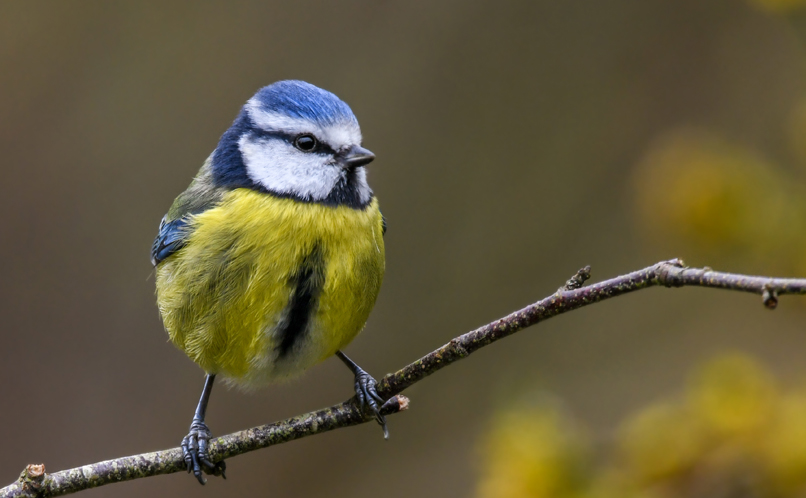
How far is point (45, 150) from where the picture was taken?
4.90m

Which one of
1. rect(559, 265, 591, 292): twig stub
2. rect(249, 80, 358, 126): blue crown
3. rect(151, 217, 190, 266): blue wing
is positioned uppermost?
rect(249, 80, 358, 126): blue crown

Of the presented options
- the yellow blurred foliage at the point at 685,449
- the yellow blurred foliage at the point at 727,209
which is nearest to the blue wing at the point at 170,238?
the yellow blurred foliage at the point at 685,449

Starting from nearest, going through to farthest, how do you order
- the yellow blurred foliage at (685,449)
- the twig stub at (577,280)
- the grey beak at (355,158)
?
the twig stub at (577,280)
the yellow blurred foliage at (685,449)
the grey beak at (355,158)

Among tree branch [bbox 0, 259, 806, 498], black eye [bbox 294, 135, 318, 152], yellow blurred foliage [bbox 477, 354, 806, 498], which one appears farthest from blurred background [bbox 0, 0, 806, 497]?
tree branch [bbox 0, 259, 806, 498]

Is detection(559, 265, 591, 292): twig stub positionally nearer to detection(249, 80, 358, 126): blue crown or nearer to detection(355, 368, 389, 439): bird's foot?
detection(355, 368, 389, 439): bird's foot

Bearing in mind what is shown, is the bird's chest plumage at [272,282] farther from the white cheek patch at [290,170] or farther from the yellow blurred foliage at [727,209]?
the yellow blurred foliage at [727,209]

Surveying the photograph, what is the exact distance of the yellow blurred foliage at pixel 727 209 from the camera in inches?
108

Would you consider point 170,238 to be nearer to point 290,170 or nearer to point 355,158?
point 290,170

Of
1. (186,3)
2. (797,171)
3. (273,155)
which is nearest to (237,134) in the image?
(273,155)

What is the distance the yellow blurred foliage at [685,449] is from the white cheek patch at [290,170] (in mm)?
948

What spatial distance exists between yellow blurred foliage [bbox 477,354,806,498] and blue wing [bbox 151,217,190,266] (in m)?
1.22

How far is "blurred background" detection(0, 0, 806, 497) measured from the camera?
451cm

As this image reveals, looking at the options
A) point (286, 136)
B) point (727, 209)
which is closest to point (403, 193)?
point (286, 136)

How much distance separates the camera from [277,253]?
2529 millimetres
